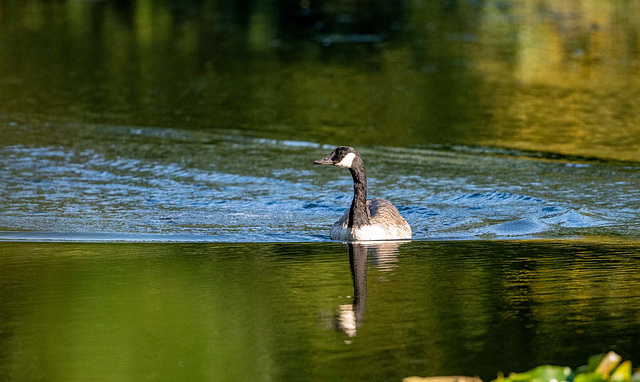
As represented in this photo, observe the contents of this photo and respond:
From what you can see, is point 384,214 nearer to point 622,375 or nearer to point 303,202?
point 303,202

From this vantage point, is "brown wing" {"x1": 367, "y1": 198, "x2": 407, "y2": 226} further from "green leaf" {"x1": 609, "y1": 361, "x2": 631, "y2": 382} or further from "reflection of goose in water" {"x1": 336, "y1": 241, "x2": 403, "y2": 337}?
"green leaf" {"x1": 609, "y1": 361, "x2": 631, "y2": 382}

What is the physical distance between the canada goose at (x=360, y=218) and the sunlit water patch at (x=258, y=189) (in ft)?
1.27

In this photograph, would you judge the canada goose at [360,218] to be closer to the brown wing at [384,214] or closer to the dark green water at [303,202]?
the brown wing at [384,214]

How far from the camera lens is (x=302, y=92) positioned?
73.5 feet

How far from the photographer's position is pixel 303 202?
45.2 ft

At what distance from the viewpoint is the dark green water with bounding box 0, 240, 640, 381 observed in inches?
278

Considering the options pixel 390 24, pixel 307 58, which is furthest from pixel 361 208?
pixel 390 24

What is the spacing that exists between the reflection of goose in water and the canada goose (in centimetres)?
14

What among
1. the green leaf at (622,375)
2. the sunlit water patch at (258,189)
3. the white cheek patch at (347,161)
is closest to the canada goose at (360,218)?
the white cheek patch at (347,161)

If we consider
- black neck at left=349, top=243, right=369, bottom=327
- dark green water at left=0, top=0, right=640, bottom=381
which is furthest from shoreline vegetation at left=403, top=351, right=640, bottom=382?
black neck at left=349, top=243, right=369, bottom=327

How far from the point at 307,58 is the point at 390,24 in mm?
8625

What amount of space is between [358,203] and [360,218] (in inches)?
6.9

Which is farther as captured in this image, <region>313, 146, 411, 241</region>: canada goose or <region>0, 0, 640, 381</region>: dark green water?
<region>313, 146, 411, 241</region>: canada goose

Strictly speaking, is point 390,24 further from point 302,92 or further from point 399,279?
point 399,279
